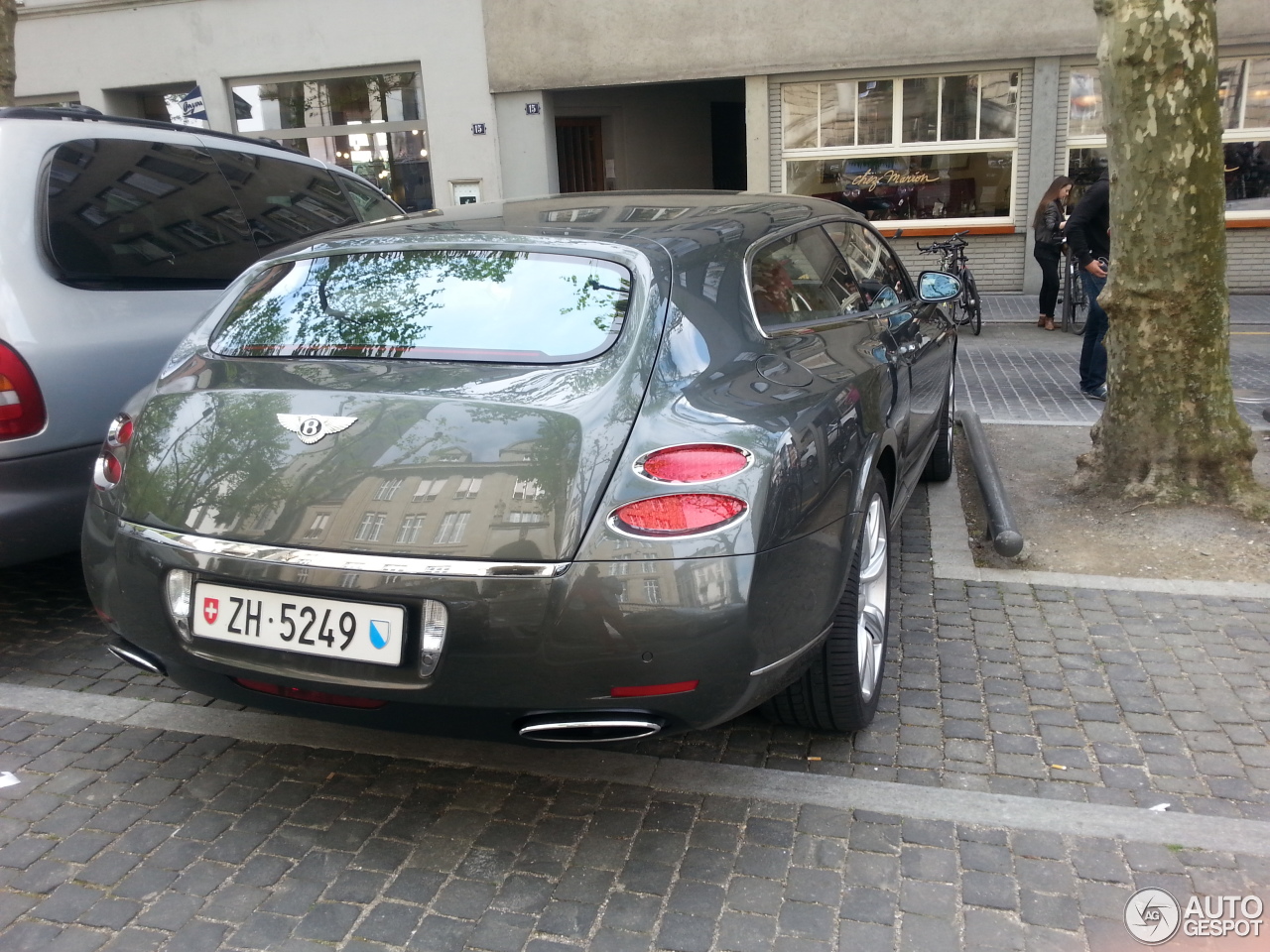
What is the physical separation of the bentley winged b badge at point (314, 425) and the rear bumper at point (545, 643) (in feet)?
1.07

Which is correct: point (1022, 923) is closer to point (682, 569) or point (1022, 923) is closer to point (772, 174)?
point (682, 569)

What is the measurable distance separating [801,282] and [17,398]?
266 centimetres

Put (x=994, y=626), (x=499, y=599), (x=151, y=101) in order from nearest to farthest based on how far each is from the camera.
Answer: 1. (x=499, y=599)
2. (x=994, y=626)
3. (x=151, y=101)

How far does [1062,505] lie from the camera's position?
5.25m

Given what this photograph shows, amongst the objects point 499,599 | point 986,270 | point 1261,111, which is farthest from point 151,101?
point 499,599

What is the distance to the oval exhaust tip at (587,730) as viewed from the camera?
247 cm

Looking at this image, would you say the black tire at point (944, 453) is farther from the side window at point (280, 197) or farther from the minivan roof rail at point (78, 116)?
the minivan roof rail at point (78, 116)

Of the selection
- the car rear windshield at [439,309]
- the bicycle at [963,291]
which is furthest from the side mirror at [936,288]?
the bicycle at [963,291]

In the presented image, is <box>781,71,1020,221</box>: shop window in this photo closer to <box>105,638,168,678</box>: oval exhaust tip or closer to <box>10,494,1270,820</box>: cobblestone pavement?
<box>10,494,1270,820</box>: cobblestone pavement

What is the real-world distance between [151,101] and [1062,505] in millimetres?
15505

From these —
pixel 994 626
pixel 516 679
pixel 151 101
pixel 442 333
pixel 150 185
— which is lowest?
pixel 994 626

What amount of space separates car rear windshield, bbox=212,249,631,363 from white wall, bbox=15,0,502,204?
1234cm

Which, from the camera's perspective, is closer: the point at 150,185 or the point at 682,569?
the point at 682,569

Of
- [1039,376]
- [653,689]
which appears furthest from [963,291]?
[653,689]
